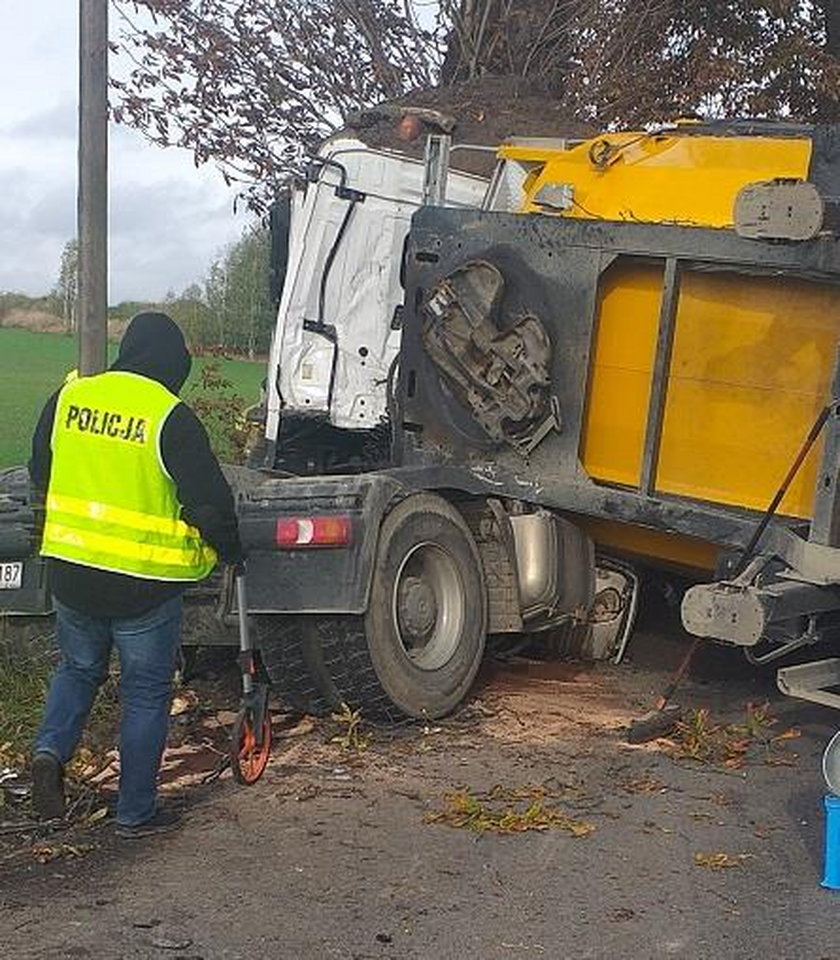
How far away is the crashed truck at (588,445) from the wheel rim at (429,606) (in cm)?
1

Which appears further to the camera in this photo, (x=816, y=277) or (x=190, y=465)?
(x=816, y=277)

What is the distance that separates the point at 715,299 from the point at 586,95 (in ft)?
21.7

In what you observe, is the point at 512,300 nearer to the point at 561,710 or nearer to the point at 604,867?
the point at 561,710

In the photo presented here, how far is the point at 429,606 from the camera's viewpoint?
6875mm

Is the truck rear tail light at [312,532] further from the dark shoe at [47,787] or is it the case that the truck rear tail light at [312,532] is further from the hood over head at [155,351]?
the dark shoe at [47,787]

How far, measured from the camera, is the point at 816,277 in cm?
615

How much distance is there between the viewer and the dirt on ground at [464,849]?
4.51 meters

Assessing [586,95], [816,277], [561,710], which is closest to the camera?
[816,277]

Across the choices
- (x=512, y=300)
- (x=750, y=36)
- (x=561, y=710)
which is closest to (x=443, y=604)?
(x=561, y=710)

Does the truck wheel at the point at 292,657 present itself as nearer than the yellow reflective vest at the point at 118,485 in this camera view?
No

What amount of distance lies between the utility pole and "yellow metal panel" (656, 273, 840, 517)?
268 centimetres

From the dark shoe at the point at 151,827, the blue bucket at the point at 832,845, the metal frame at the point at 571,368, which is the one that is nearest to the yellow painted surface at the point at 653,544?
the metal frame at the point at 571,368

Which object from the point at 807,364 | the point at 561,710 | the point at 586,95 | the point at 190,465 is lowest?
the point at 561,710

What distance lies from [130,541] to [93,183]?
2730 millimetres
